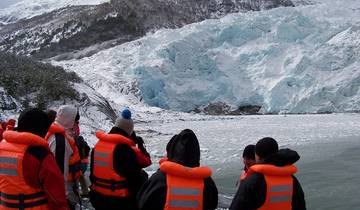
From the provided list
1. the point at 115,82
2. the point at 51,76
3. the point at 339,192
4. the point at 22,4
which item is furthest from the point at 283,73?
the point at 22,4

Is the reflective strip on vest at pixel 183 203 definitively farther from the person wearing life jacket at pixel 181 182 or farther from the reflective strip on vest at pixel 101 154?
the reflective strip on vest at pixel 101 154

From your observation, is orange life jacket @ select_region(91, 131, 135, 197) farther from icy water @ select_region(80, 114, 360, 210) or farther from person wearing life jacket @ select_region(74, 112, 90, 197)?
icy water @ select_region(80, 114, 360, 210)

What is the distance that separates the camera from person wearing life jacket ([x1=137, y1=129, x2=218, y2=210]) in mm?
2799

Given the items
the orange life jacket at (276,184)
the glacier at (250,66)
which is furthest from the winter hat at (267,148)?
the glacier at (250,66)

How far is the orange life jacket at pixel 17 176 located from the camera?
9.73 feet

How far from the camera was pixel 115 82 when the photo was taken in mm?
36031

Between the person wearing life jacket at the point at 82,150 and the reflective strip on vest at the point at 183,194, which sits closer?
the reflective strip on vest at the point at 183,194

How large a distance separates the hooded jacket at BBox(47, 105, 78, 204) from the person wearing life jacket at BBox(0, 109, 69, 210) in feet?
2.18

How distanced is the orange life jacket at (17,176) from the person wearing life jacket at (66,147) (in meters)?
0.68

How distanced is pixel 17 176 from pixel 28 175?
0.23 feet

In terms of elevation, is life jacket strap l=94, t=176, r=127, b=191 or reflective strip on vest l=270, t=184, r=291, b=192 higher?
reflective strip on vest l=270, t=184, r=291, b=192

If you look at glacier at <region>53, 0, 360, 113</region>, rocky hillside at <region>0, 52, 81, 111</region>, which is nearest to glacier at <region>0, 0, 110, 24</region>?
glacier at <region>53, 0, 360, 113</region>

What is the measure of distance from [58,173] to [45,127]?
0.34 meters

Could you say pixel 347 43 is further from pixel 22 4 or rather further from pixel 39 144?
pixel 22 4
